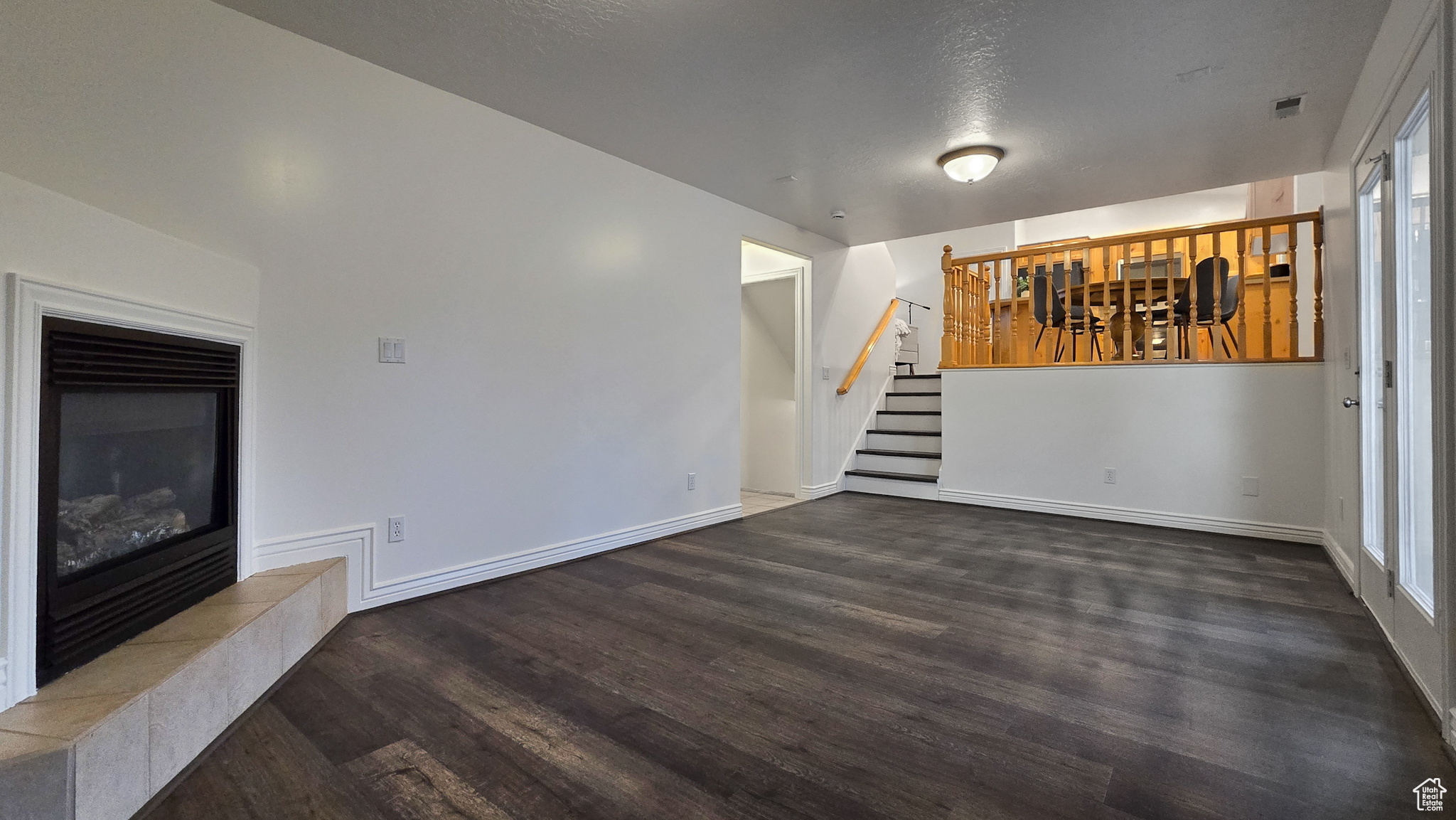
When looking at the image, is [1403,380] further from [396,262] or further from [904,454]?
[904,454]

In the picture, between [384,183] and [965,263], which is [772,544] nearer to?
[384,183]

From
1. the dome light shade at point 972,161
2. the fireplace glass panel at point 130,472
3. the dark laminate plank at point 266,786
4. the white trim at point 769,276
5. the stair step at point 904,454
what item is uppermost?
the dome light shade at point 972,161

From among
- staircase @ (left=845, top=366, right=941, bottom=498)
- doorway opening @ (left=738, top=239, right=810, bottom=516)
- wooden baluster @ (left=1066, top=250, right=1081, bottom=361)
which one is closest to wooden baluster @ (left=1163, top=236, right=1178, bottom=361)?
wooden baluster @ (left=1066, top=250, right=1081, bottom=361)

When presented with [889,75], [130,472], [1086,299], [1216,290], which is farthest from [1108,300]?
[130,472]

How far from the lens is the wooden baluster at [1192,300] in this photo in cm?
418

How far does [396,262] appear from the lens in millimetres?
2605

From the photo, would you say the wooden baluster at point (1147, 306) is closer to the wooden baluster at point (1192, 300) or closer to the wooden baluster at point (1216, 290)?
the wooden baluster at point (1192, 300)

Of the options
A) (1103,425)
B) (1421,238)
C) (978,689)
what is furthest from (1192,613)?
(1103,425)

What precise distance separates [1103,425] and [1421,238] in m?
2.89

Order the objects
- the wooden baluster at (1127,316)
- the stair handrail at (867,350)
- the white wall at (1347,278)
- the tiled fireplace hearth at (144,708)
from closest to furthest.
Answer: the tiled fireplace hearth at (144,708)
the white wall at (1347,278)
the wooden baluster at (1127,316)
the stair handrail at (867,350)

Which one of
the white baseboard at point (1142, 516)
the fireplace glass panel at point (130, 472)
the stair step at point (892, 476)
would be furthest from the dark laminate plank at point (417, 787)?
the stair step at point (892, 476)

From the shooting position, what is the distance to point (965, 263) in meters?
5.23

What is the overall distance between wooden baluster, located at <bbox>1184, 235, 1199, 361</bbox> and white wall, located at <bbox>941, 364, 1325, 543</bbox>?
150 millimetres

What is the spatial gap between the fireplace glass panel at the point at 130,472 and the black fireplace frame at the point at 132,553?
27 mm
